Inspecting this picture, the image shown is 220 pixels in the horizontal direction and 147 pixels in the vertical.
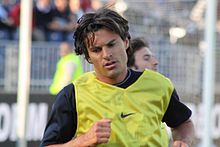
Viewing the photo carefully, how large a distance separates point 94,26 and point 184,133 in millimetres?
660

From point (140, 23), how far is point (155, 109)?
572cm

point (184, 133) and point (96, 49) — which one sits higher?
point (96, 49)

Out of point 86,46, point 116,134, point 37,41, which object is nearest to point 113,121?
point 116,134

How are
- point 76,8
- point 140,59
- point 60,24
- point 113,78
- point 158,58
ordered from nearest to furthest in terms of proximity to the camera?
1. point 113,78
2. point 140,59
3. point 158,58
4. point 76,8
5. point 60,24

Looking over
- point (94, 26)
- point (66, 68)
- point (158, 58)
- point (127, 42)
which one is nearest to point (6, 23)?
point (66, 68)

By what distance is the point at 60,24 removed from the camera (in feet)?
37.9

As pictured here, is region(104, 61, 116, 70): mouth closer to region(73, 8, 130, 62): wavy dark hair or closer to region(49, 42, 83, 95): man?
region(73, 8, 130, 62): wavy dark hair

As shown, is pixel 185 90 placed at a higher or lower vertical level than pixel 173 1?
lower

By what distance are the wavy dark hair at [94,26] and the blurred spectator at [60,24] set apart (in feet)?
25.7

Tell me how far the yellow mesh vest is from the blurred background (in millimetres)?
4645

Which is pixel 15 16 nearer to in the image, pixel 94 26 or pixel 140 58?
pixel 140 58

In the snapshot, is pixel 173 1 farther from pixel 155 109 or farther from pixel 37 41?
pixel 155 109

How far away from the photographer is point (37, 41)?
1084 centimetres

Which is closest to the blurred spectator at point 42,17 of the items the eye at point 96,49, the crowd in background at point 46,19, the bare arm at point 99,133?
the crowd in background at point 46,19
